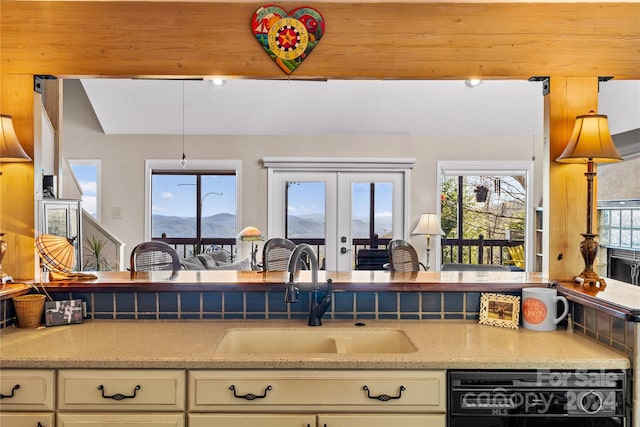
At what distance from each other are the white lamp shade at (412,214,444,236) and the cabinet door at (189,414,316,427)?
Result: 471cm

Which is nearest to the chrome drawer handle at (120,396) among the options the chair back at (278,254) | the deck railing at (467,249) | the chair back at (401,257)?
the chair back at (278,254)

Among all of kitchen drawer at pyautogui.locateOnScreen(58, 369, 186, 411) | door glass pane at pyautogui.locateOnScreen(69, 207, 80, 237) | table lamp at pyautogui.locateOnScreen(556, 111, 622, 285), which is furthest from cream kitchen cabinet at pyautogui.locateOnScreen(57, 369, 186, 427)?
door glass pane at pyautogui.locateOnScreen(69, 207, 80, 237)

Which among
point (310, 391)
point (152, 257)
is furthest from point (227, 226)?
point (310, 391)

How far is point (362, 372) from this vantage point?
5.46 feet

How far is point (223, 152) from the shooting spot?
6645mm

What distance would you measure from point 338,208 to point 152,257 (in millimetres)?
3485

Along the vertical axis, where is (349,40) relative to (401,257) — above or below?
above

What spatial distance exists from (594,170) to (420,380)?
132 centimetres

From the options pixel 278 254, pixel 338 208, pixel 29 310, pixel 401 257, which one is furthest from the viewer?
pixel 338 208

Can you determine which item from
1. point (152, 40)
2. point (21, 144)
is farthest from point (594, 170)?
point (21, 144)

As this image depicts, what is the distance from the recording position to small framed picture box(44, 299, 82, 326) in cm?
213

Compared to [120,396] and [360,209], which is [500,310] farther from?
[360,209]

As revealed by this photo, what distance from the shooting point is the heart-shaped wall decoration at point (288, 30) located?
231cm

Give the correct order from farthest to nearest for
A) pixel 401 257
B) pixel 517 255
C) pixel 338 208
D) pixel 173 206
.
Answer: pixel 517 255 → pixel 173 206 → pixel 338 208 → pixel 401 257
